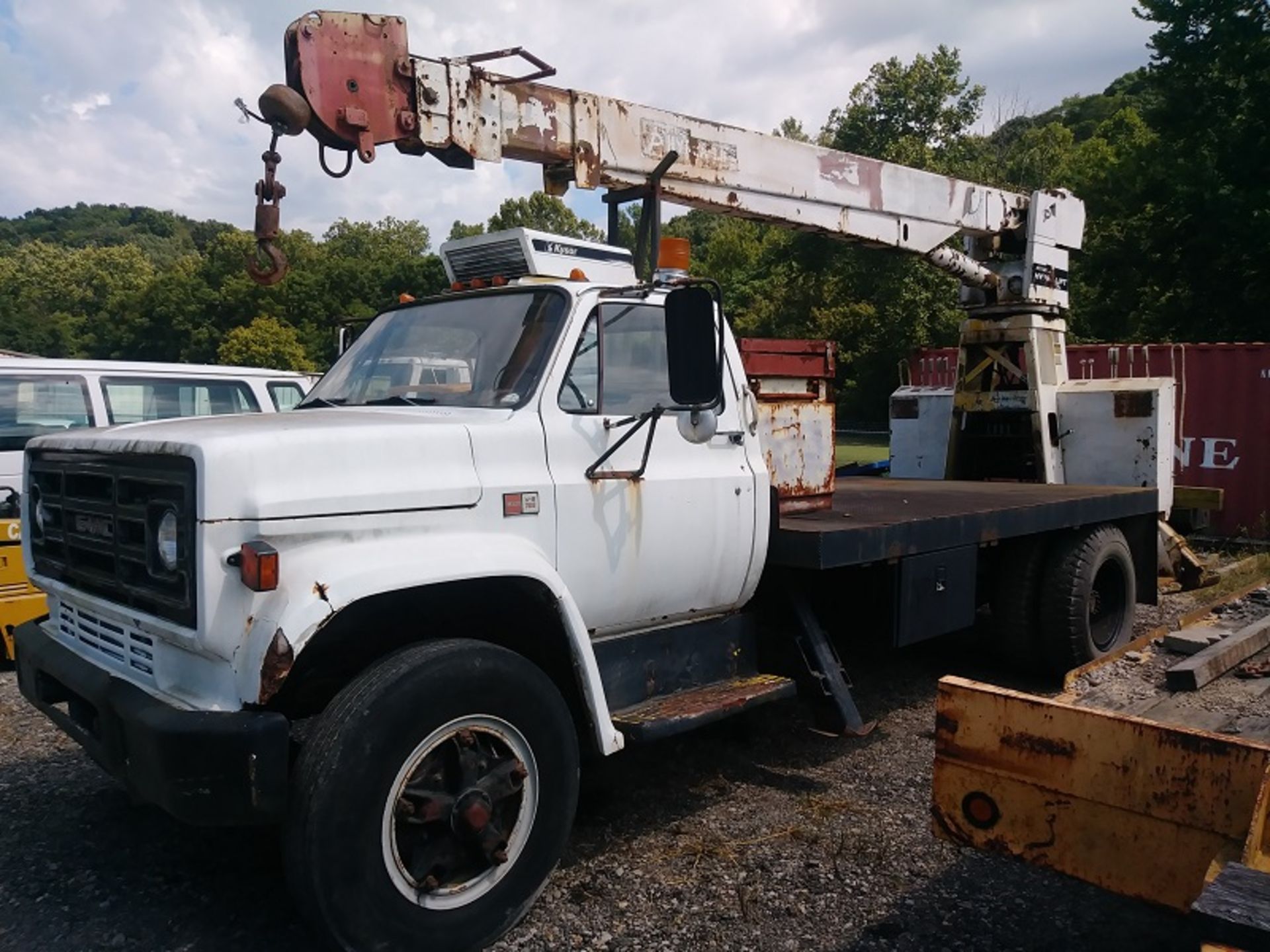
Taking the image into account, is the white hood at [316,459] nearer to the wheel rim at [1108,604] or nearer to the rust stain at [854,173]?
the rust stain at [854,173]

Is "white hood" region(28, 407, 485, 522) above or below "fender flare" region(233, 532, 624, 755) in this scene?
above

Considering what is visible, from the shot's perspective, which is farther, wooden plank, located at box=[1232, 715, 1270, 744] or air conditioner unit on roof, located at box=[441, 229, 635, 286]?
air conditioner unit on roof, located at box=[441, 229, 635, 286]

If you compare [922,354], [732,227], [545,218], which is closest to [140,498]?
[922,354]

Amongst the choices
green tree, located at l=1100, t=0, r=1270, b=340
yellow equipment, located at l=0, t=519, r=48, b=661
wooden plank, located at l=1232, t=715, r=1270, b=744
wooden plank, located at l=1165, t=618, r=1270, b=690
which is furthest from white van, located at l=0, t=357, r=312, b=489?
green tree, located at l=1100, t=0, r=1270, b=340

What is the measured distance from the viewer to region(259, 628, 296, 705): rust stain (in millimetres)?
2639

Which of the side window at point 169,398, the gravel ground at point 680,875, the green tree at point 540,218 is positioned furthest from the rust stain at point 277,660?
the green tree at point 540,218

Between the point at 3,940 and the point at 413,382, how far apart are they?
7.49 feet

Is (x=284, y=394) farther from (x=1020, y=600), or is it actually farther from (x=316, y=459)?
(x=1020, y=600)

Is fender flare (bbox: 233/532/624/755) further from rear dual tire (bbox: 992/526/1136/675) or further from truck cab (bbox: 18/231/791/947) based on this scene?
rear dual tire (bbox: 992/526/1136/675)

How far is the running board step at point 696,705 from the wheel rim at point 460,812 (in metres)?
0.48

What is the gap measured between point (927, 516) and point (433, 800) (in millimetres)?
2840

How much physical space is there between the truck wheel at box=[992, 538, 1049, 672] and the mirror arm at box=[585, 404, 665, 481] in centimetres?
309

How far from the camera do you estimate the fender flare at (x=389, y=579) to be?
8.79 feet

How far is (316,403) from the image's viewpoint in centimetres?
412
